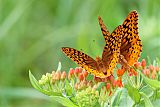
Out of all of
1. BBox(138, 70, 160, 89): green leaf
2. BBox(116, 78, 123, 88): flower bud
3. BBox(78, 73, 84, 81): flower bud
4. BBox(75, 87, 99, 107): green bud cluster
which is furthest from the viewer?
BBox(78, 73, 84, 81): flower bud

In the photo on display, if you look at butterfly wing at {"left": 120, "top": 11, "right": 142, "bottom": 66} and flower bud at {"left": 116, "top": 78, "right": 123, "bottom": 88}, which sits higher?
butterfly wing at {"left": 120, "top": 11, "right": 142, "bottom": 66}

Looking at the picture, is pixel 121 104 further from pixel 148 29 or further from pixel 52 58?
pixel 52 58

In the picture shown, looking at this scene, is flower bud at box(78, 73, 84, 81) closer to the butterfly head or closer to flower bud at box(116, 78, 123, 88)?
the butterfly head

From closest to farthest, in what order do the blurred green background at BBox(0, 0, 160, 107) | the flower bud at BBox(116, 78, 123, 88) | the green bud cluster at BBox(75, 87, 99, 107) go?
1. the green bud cluster at BBox(75, 87, 99, 107)
2. the flower bud at BBox(116, 78, 123, 88)
3. the blurred green background at BBox(0, 0, 160, 107)

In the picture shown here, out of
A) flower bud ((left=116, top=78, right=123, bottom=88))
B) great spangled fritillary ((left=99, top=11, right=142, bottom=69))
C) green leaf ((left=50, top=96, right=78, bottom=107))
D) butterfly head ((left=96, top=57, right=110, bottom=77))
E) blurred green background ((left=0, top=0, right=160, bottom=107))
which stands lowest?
green leaf ((left=50, top=96, right=78, bottom=107))

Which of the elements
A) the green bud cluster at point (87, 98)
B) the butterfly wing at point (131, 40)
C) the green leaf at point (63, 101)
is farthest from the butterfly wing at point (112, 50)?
the green leaf at point (63, 101)

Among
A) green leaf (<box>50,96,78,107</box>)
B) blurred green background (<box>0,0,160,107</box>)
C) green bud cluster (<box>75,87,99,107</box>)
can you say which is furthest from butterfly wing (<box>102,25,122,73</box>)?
blurred green background (<box>0,0,160,107</box>)

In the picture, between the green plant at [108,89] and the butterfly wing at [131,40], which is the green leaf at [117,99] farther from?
the butterfly wing at [131,40]
